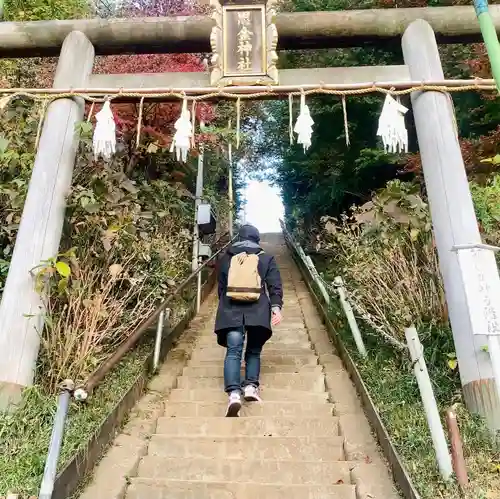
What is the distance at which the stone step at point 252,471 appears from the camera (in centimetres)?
396

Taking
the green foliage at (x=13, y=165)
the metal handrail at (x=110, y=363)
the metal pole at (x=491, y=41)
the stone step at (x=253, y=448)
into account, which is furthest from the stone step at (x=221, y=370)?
the metal pole at (x=491, y=41)

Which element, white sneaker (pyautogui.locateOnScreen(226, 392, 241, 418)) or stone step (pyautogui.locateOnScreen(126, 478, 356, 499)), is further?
white sneaker (pyautogui.locateOnScreen(226, 392, 241, 418))

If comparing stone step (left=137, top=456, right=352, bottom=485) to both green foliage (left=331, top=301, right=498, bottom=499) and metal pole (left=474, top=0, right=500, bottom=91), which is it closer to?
green foliage (left=331, top=301, right=498, bottom=499)

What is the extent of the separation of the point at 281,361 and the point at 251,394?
1.47 meters

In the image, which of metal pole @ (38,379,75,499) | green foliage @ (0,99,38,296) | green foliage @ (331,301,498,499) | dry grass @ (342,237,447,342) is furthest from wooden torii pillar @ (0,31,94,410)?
dry grass @ (342,237,447,342)

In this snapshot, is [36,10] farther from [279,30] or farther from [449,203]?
[449,203]

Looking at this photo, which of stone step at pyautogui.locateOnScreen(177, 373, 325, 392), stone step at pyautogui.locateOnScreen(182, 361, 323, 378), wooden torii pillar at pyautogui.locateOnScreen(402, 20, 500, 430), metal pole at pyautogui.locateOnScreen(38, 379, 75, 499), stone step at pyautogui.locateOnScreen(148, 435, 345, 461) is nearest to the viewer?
metal pole at pyautogui.locateOnScreen(38, 379, 75, 499)

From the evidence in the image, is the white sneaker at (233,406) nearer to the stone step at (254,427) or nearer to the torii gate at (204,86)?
the stone step at (254,427)

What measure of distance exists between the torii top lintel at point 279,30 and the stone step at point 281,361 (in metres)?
3.74

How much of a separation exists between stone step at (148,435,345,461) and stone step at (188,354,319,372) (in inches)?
74.3

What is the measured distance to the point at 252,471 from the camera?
403cm

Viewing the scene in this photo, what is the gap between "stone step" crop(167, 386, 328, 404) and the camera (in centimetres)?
531

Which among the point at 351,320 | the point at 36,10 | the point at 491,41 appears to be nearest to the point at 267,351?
the point at 351,320

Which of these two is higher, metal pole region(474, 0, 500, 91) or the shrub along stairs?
metal pole region(474, 0, 500, 91)
